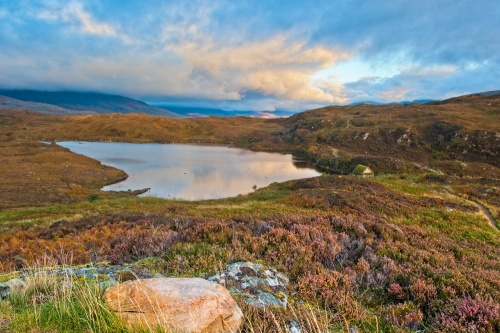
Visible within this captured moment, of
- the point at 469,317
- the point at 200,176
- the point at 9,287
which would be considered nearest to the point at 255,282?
the point at 469,317

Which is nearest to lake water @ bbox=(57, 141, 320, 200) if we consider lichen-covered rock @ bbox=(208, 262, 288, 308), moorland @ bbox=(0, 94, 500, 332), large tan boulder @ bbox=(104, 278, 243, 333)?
moorland @ bbox=(0, 94, 500, 332)

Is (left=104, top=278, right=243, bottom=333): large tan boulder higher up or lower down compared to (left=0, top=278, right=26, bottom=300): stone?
higher up

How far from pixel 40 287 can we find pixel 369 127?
391 feet

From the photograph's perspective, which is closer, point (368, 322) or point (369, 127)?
point (368, 322)

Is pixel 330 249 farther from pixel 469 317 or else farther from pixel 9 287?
pixel 9 287

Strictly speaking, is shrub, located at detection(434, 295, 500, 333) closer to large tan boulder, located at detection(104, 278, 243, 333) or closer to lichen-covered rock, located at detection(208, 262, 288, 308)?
lichen-covered rock, located at detection(208, 262, 288, 308)

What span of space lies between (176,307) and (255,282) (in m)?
2.01

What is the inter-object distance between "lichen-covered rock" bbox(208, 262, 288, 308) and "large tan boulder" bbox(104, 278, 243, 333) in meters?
0.77

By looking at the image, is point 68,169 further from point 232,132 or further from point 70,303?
point 232,132

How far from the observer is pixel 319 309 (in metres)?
5.13

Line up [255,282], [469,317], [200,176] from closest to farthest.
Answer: [469,317]
[255,282]
[200,176]

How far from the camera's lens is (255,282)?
232 inches

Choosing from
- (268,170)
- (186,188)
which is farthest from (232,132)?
(186,188)

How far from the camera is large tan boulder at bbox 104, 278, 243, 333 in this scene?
4.10m
